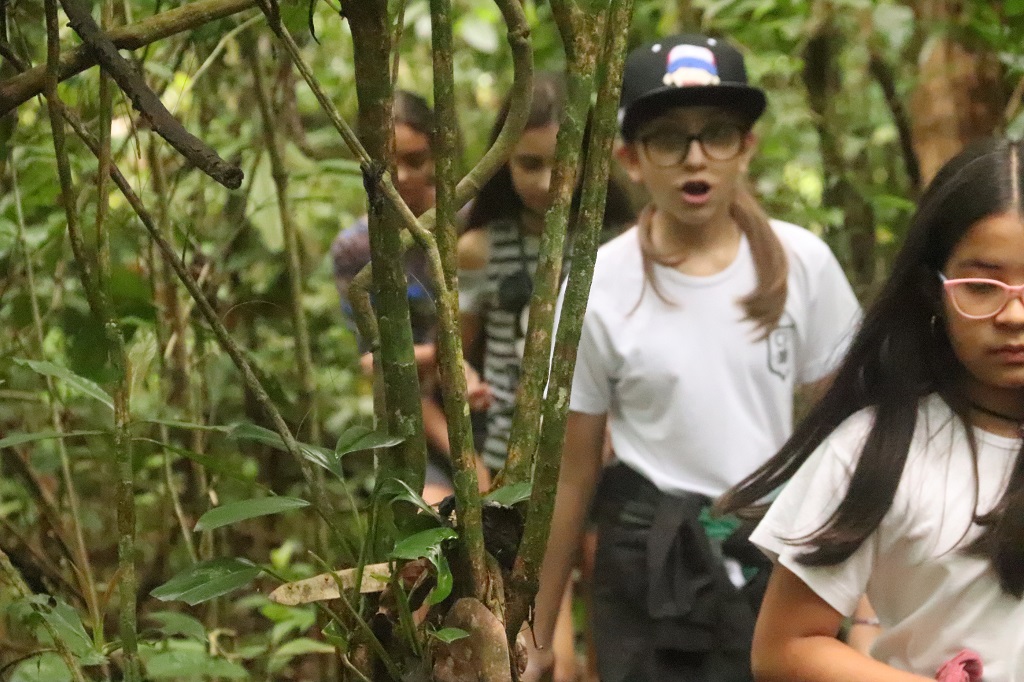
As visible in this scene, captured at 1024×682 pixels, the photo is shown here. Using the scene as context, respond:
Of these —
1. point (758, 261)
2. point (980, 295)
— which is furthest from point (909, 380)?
point (758, 261)

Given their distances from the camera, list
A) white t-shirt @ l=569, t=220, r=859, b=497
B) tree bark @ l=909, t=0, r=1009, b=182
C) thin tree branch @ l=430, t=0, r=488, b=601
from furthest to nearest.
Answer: tree bark @ l=909, t=0, r=1009, b=182, white t-shirt @ l=569, t=220, r=859, b=497, thin tree branch @ l=430, t=0, r=488, b=601

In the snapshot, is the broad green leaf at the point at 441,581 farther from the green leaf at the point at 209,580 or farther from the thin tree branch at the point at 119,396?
the thin tree branch at the point at 119,396

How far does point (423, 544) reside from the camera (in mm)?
875

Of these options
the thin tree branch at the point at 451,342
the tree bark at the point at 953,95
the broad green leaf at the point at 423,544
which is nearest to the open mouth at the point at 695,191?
the thin tree branch at the point at 451,342

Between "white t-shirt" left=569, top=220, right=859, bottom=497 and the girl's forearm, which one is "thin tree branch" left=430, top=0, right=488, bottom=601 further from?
"white t-shirt" left=569, top=220, right=859, bottom=497

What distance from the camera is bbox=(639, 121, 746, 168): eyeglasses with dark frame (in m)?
2.07

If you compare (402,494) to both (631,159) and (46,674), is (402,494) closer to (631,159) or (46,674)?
(46,674)

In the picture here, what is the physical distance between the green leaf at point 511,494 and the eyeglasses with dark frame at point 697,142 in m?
1.20

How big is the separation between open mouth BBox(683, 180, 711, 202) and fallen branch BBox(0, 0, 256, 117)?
3.92 feet

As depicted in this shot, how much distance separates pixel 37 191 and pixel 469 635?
1503 millimetres

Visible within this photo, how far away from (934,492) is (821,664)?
0.76ft

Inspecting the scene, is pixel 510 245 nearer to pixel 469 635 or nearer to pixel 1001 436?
pixel 1001 436

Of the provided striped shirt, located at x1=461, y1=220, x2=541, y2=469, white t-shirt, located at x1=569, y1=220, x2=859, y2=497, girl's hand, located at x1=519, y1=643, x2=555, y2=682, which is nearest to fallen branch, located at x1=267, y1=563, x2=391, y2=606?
girl's hand, located at x1=519, y1=643, x2=555, y2=682

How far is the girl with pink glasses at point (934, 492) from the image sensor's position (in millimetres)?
1287
